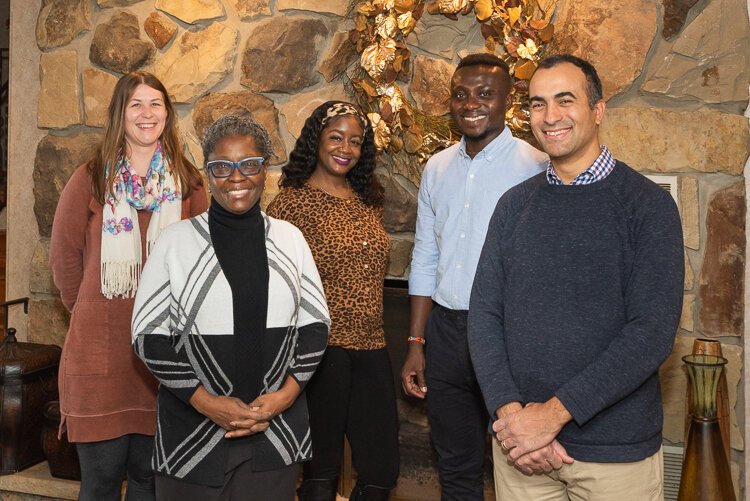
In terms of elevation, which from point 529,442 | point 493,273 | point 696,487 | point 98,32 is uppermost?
point 98,32

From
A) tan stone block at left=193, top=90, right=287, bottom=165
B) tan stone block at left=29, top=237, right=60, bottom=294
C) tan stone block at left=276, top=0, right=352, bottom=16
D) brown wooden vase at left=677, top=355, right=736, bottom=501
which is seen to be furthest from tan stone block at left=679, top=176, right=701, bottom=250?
tan stone block at left=29, top=237, right=60, bottom=294

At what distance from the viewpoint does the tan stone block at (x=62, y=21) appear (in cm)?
330

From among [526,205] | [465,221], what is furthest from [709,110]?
[526,205]

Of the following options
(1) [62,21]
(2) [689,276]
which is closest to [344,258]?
(2) [689,276]

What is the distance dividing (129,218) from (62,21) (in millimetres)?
1405

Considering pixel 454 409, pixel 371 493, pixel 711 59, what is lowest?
pixel 371 493

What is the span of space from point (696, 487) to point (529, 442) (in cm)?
102

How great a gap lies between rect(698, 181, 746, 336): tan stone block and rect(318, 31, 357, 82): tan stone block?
1349 mm

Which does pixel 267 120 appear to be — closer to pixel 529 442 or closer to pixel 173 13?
pixel 173 13

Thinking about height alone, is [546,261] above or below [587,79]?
below

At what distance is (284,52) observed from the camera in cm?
309

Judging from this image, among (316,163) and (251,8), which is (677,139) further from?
(251,8)

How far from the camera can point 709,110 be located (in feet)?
8.49

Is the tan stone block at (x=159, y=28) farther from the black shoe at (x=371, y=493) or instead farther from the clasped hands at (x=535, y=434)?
the clasped hands at (x=535, y=434)
